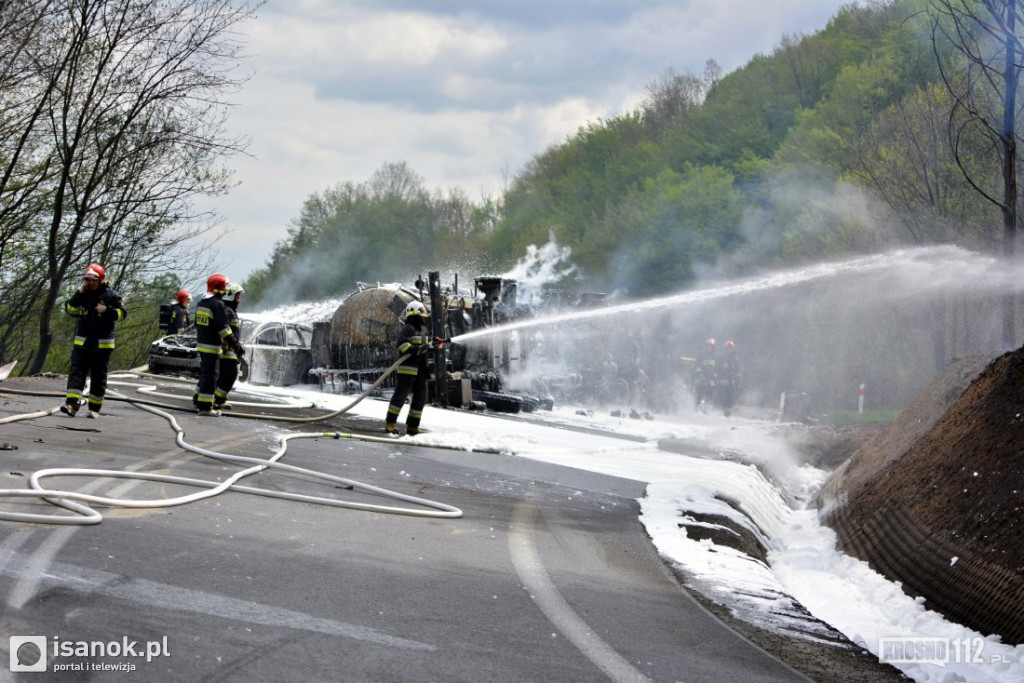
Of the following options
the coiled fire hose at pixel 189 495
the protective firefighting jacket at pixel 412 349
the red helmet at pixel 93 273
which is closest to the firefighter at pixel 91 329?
the red helmet at pixel 93 273

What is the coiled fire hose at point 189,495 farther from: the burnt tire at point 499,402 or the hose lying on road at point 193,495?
the burnt tire at point 499,402

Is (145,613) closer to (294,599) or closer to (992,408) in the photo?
(294,599)

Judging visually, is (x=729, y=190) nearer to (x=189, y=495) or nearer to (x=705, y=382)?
(x=705, y=382)

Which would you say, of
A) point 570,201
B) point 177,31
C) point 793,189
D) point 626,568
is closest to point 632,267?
point 793,189

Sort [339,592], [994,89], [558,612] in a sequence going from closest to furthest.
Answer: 1. [339,592]
2. [558,612]
3. [994,89]

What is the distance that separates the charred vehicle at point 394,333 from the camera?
80.2ft

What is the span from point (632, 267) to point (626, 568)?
49378 mm

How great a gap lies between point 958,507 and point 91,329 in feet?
32.9

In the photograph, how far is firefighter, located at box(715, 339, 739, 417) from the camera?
102 feet

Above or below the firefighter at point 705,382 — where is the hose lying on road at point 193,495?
below

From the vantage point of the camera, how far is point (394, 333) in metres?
24.6

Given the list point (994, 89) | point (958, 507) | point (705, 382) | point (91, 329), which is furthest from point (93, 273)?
point (705, 382)

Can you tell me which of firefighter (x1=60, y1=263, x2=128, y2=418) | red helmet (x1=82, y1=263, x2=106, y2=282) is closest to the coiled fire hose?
firefighter (x1=60, y1=263, x2=128, y2=418)

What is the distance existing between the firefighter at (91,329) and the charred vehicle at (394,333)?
36.2 feet
